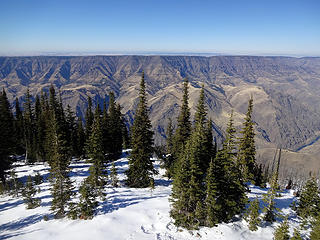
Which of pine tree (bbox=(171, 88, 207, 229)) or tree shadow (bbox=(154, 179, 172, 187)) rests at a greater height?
pine tree (bbox=(171, 88, 207, 229))

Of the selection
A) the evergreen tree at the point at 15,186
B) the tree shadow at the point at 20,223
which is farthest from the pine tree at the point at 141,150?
the evergreen tree at the point at 15,186

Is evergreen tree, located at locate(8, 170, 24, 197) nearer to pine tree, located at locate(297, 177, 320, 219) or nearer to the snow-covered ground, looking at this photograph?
the snow-covered ground

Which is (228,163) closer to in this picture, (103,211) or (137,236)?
(137,236)

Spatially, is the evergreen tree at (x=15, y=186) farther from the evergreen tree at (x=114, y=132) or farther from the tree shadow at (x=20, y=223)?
the evergreen tree at (x=114, y=132)

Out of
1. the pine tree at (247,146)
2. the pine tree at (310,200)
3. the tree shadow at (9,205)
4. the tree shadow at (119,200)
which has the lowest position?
the tree shadow at (9,205)

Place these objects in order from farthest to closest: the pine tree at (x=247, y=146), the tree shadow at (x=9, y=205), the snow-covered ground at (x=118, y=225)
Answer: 1. the pine tree at (x=247, y=146)
2. the tree shadow at (x=9, y=205)
3. the snow-covered ground at (x=118, y=225)

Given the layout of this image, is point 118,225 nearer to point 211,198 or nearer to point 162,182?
point 211,198

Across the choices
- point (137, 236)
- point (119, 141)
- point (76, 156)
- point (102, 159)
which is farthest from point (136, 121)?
point (76, 156)

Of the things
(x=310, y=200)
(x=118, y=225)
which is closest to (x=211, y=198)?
(x=118, y=225)

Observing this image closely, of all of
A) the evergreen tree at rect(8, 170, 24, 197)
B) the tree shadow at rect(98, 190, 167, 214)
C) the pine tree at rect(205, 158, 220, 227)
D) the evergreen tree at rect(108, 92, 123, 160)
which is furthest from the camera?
the evergreen tree at rect(108, 92, 123, 160)

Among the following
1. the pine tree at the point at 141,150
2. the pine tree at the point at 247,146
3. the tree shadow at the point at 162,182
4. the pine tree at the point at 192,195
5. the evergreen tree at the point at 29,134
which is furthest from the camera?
the evergreen tree at the point at 29,134

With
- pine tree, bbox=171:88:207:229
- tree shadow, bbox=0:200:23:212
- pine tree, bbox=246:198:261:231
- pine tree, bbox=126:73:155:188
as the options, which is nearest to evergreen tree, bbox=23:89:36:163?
tree shadow, bbox=0:200:23:212

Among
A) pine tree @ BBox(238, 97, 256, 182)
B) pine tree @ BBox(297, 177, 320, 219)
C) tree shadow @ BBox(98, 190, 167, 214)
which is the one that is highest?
pine tree @ BBox(238, 97, 256, 182)
